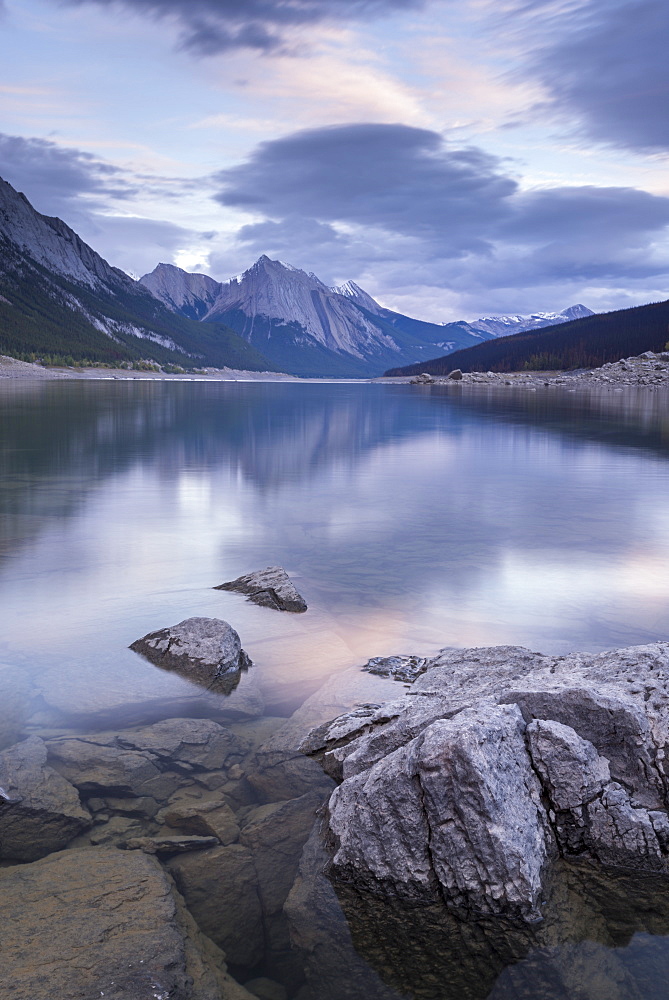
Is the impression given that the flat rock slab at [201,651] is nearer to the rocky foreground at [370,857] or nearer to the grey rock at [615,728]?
the rocky foreground at [370,857]

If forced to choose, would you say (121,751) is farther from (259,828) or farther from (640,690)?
(640,690)

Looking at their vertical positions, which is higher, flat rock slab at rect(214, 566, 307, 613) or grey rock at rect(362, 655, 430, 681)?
flat rock slab at rect(214, 566, 307, 613)

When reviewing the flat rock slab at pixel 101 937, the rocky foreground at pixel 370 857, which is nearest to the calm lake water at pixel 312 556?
the rocky foreground at pixel 370 857

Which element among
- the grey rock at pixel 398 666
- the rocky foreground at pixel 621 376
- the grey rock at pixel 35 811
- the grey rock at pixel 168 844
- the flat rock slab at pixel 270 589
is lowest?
the grey rock at pixel 168 844

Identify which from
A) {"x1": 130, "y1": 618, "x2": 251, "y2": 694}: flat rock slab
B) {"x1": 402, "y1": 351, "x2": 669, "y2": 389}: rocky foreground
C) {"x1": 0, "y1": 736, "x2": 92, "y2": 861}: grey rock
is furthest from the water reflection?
{"x1": 402, "y1": 351, "x2": 669, "y2": 389}: rocky foreground

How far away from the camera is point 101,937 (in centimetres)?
520

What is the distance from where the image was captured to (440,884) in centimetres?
582

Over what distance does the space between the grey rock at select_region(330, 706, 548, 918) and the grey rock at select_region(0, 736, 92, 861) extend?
286 cm

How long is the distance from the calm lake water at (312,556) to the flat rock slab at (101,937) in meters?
2.44

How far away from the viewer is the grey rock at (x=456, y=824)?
5.69 meters

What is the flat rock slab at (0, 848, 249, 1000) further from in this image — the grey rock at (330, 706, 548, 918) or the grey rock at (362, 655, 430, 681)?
the grey rock at (362, 655, 430, 681)

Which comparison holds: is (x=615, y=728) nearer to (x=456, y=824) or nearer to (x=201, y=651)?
(x=456, y=824)

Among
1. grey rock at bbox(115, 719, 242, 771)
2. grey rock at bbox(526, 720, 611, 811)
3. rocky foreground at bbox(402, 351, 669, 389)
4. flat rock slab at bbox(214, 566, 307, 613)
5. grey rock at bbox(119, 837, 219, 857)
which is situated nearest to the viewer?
grey rock at bbox(526, 720, 611, 811)

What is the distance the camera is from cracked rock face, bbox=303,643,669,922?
5.74m
